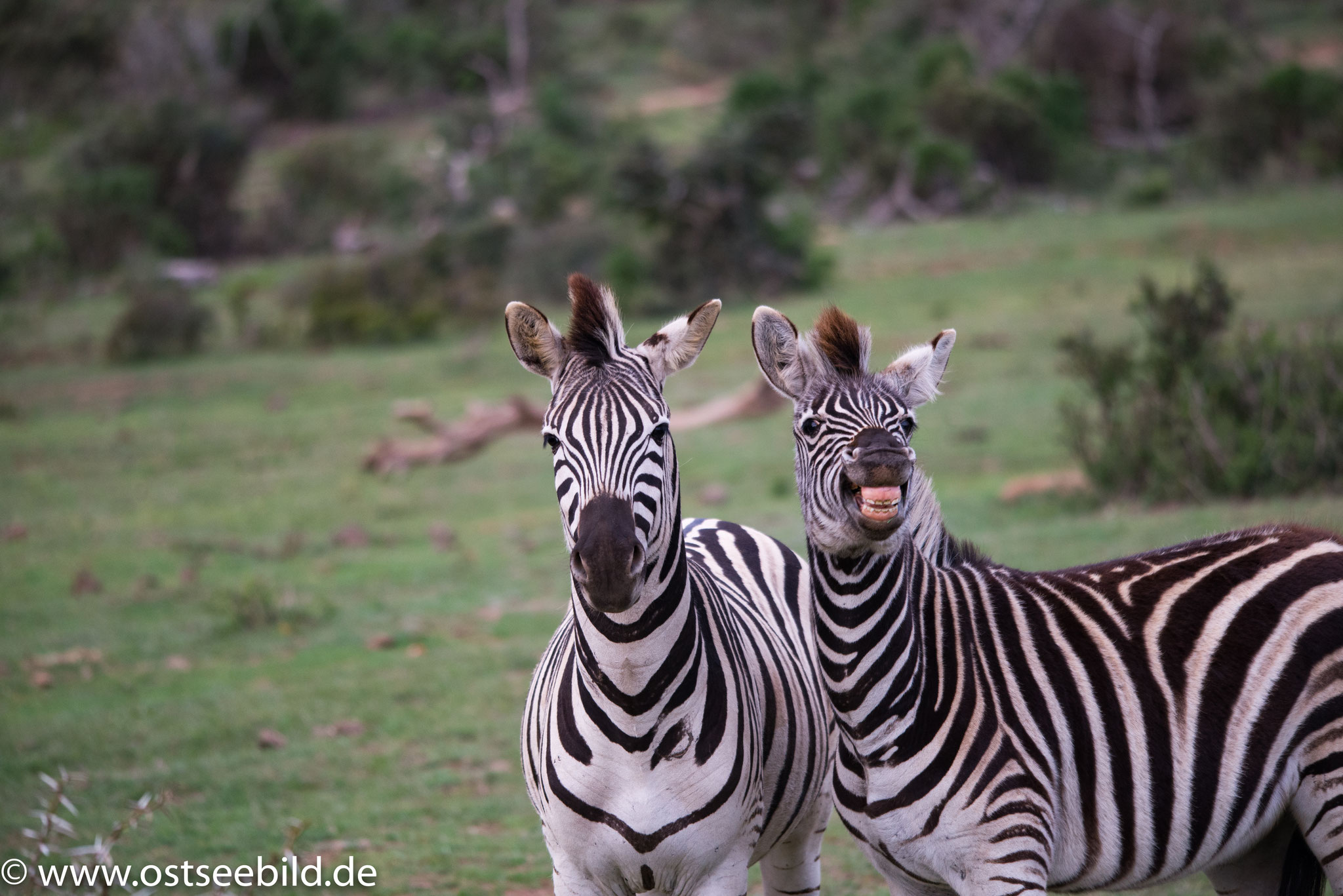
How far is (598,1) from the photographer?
159 ft

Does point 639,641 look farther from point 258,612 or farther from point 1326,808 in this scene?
point 258,612

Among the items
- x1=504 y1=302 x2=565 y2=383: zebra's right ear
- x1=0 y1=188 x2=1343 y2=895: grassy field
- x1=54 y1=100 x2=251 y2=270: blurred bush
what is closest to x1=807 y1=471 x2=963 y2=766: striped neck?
x1=504 y1=302 x2=565 y2=383: zebra's right ear

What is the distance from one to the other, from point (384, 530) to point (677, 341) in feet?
30.9

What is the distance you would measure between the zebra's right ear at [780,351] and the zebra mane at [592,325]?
399mm

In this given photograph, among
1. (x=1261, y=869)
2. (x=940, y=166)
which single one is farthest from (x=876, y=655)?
(x=940, y=166)

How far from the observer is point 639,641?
11.9 ft

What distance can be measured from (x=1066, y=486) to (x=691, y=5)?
33.9 meters

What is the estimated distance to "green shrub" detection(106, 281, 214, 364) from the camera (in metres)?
22.1

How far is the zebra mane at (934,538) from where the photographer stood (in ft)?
13.8

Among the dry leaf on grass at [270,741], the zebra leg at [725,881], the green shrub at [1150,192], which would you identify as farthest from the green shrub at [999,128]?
the zebra leg at [725,881]

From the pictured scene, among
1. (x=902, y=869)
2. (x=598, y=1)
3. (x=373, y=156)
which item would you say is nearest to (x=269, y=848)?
(x=902, y=869)

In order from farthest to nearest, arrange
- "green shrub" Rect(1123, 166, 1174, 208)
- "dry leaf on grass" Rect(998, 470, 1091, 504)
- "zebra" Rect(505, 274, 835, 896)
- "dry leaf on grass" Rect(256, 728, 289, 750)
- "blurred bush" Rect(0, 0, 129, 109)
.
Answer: "blurred bush" Rect(0, 0, 129, 109)
"green shrub" Rect(1123, 166, 1174, 208)
"dry leaf on grass" Rect(998, 470, 1091, 504)
"dry leaf on grass" Rect(256, 728, 289, 750)
"zebra" Rect(505, 274, 835, 896)

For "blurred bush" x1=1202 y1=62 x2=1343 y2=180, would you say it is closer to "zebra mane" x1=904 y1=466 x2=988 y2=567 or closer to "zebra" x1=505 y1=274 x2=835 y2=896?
"zebra mane" x1=904 y1=466 x2=988 y2=567

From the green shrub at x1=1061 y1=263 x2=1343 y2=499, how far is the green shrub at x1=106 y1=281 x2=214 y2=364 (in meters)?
15.9
